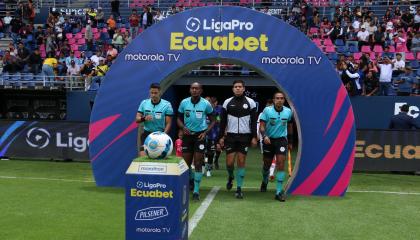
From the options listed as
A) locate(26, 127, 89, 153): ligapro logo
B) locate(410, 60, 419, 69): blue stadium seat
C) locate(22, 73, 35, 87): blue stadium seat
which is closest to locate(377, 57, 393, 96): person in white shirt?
locate(410, 60, 419, 69): blue stadium seat

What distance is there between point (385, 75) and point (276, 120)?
909cm

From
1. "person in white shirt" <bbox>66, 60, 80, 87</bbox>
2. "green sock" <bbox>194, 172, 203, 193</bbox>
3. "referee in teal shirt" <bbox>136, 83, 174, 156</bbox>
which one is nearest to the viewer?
"green sock" <bbox>194, 172, 203, 193</bbox>

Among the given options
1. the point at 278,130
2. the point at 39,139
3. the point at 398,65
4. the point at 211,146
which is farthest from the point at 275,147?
the point at 398,65

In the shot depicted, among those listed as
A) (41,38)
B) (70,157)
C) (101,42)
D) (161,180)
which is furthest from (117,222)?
(41,38)

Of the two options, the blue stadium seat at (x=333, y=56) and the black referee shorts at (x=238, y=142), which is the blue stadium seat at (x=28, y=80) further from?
the black referee shorts at (x=238, y=142)

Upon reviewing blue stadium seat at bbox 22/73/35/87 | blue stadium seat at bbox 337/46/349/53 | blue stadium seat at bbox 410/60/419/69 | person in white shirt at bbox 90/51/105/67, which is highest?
blue stadium seat at bbox 337/46/349/53

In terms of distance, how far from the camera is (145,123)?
409 inches

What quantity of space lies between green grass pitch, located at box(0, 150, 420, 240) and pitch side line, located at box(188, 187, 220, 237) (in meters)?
0.08

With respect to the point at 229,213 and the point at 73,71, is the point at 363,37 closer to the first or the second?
the point at 73,71

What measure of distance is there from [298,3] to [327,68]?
1429 cm

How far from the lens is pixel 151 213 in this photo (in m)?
5.94

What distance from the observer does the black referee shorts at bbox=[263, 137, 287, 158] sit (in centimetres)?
1032

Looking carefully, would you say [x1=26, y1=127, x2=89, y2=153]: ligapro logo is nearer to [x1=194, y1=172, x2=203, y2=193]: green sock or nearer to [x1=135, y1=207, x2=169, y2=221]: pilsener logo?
[x1=194, y1=172, x2=203, y2=193]: green sock

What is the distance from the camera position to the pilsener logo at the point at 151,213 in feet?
19.4
